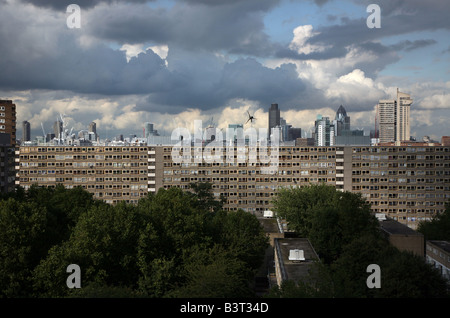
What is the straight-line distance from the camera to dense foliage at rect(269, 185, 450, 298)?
2755 cm

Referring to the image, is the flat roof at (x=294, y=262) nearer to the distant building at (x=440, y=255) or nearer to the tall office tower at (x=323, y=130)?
the distant building at (x=440, y=255)

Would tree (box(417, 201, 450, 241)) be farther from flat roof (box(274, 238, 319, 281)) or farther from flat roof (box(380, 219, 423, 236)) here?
flat roof (box(274, 238, 319, 281))

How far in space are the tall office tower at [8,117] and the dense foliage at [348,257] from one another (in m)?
94.8

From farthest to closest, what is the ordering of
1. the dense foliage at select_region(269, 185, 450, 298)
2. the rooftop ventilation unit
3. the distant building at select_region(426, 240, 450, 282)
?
the distant building at select_region(426, 240, 450, 282)
the rooftop ventilation unit
the dense foliage at select_region(269, 185, 450, 298)

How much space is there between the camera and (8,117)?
130 m

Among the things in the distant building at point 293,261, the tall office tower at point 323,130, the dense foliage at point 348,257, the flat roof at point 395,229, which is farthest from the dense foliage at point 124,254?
the tall office tower at point 323,130

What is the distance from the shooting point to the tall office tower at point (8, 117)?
129250 millimetres

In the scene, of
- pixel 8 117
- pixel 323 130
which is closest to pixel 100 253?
pixel 8 117

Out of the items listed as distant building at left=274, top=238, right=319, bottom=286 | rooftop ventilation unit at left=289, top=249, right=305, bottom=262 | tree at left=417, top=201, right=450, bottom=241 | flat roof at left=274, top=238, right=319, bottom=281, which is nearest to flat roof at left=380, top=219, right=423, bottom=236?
tree at left=417, top=201, right=450, bottom=241

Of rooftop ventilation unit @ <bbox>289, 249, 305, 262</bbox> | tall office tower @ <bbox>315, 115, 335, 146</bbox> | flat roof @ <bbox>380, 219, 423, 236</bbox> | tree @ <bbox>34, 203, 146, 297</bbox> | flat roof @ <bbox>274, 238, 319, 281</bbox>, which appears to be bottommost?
flat roof @ <bbox>380, 219, 423, 236</bbox>

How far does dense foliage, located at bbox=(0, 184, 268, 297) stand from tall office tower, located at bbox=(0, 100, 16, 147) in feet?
324

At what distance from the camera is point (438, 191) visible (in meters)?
114

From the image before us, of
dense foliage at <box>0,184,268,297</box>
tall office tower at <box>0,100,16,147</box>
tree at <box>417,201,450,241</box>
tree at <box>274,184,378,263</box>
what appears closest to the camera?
dense foliage at <box>0,184,268,297</box>
